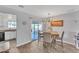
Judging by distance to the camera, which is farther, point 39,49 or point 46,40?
point 46,40

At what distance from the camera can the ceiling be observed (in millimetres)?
1747

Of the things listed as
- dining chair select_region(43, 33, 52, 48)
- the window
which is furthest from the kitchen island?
dining chair select_region(43, 33, 52, 48)

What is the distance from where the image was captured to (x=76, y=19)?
6.12 ft

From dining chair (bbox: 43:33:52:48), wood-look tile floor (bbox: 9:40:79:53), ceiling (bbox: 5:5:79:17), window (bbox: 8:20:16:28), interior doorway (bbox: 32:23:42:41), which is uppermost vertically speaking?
ceiling (bbox: 5:5:79:17)

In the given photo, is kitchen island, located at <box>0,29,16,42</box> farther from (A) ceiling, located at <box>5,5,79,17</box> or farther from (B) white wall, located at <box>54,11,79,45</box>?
(B) white wall, located at <box>54,11,79,45</box>

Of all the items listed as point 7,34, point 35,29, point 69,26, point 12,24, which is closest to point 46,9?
point 35,29

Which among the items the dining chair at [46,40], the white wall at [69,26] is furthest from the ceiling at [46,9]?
the dining chair at [46,40]

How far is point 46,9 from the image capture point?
1.84m

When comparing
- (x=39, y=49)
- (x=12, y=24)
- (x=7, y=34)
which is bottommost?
(x=39, y=49)

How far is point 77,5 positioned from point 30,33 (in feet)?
3.48

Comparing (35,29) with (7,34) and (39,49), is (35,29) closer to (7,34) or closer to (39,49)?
(39,49)

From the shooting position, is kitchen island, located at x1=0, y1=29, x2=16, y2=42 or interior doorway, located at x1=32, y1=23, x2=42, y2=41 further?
interior doorway, located at x1=32, y1=23, x2=42, y2=41
